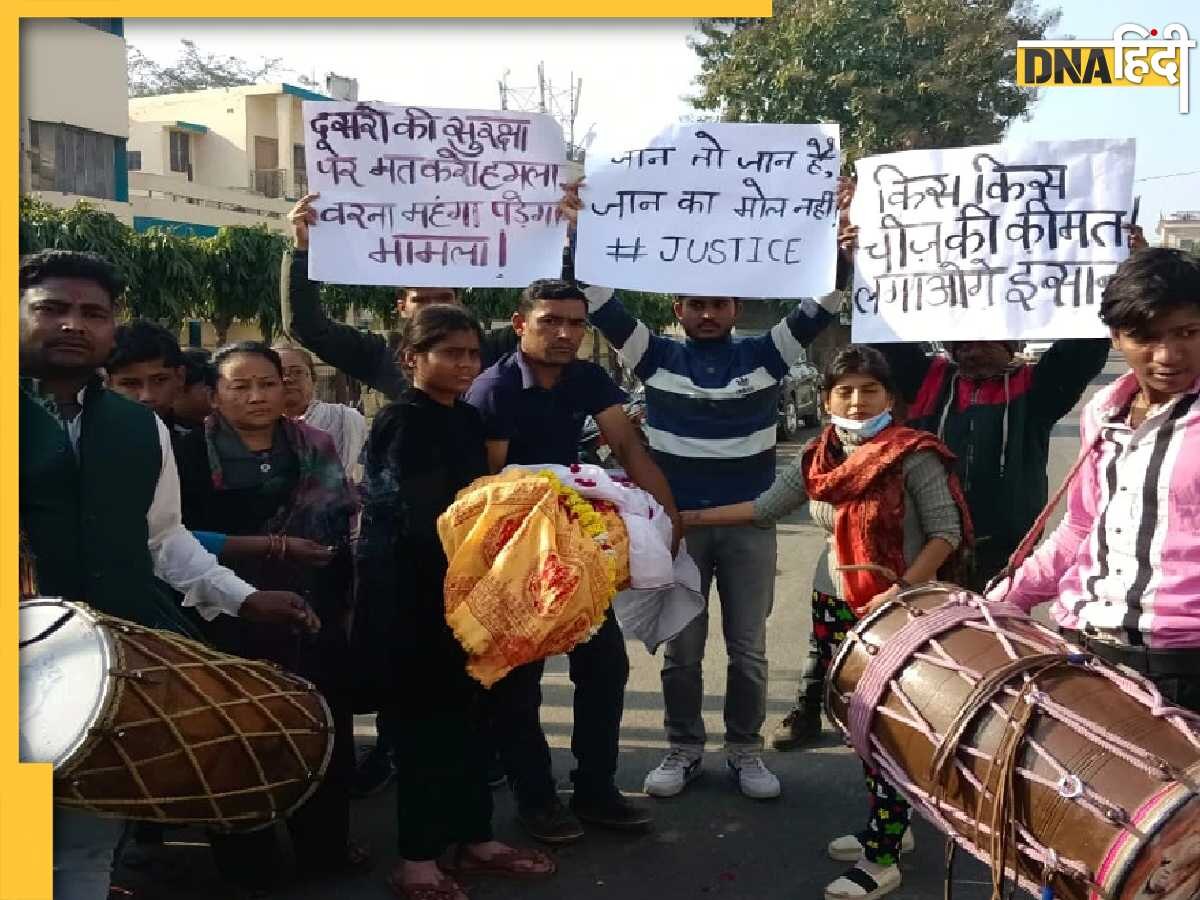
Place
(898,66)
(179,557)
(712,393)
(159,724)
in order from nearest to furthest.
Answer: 1. (159,724)
2. (179,557)
3. (712,393)
4. (898,66)

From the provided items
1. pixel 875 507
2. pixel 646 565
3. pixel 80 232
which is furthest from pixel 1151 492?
pixel 80 232

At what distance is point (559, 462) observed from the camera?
11.6ft

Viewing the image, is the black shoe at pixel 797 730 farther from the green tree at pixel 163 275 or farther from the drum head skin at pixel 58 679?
the green tree at pixel 163 275

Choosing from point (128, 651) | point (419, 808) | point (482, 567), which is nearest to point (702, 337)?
point (482, 567)

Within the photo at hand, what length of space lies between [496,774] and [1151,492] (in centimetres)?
253

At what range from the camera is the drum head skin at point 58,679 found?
7.67 ft

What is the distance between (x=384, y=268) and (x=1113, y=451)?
251 cm

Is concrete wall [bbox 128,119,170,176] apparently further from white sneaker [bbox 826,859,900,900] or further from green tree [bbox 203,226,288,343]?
white sneaker [bbox 826,859,900,900]

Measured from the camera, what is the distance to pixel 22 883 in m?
2.36

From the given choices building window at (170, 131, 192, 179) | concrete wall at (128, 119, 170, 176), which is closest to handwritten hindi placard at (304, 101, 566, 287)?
concrete wall at (128, 119, 170, 176)

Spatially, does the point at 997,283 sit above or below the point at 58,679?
above

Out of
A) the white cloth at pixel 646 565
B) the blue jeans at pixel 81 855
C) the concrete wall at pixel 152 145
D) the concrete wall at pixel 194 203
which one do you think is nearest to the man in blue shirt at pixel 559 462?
the white cloth at pixel 646 565

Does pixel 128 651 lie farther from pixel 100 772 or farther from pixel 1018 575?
pixel 1018 575

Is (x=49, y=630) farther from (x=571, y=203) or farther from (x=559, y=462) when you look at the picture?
(x=571, y=203)
